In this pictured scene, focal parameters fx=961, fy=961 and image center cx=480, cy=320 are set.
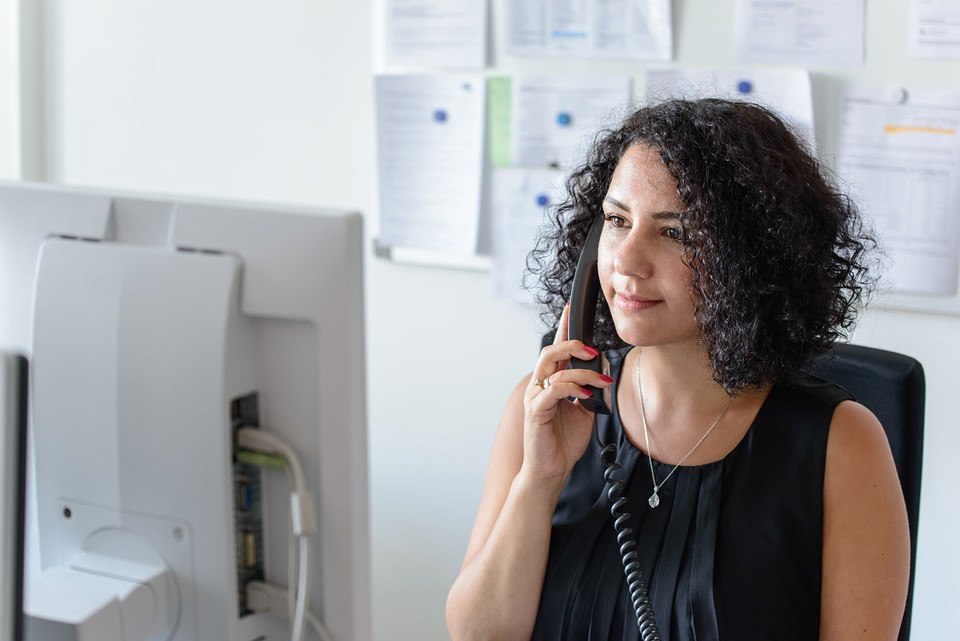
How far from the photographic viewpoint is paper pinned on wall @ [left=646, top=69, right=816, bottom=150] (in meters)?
1.75

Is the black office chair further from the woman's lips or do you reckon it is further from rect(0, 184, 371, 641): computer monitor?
rect(0, 184, 371, 641): computer monitor

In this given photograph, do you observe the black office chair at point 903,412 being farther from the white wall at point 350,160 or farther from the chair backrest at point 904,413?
the white wall at point 350,160

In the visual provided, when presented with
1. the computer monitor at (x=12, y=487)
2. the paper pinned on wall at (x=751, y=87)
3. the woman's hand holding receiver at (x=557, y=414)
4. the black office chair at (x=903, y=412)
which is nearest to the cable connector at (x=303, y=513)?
the computer monitor at (x=12, y=487)

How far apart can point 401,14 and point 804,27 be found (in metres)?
0.85

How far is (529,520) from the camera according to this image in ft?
4.14

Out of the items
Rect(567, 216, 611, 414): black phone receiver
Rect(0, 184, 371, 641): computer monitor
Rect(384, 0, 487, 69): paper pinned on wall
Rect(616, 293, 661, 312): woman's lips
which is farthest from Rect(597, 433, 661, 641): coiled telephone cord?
Rect(384, 0, 487, 69): paper pinned on wall

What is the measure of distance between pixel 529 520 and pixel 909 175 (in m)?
0.98

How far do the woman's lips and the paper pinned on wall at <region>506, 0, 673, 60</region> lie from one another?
84 cm

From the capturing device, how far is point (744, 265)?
3.89ft

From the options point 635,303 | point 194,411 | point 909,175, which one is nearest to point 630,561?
point 635,303

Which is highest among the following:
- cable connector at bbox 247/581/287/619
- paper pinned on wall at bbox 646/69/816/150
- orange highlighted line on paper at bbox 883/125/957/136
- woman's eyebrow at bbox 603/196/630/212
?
paper pinned on wall at bbox 646/69/816/150

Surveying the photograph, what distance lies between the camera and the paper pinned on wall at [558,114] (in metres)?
1.94

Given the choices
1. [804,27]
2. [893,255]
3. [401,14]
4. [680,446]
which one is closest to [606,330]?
[680,446]

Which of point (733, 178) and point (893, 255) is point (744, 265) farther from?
point (893, 255)
